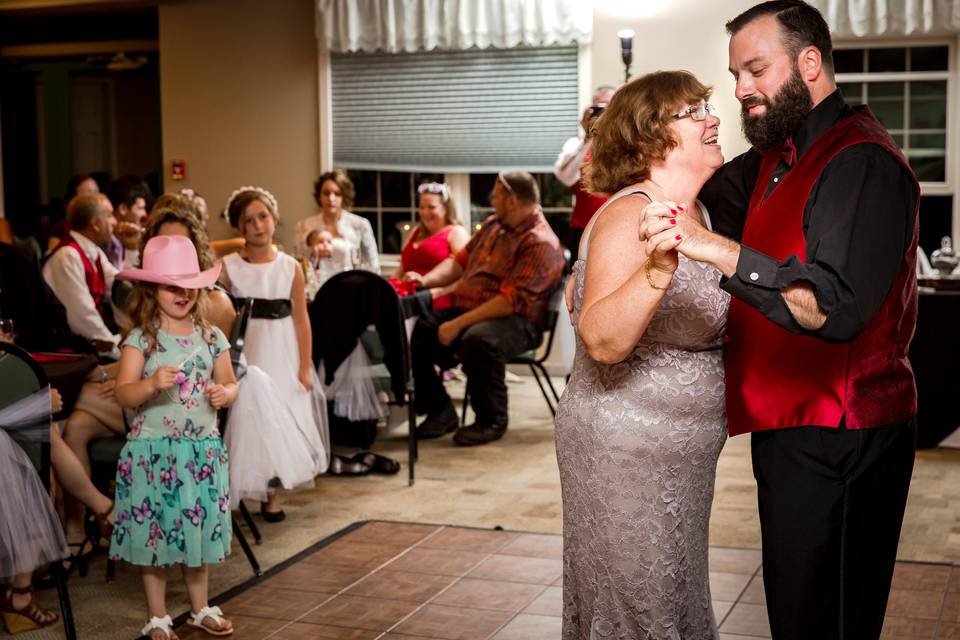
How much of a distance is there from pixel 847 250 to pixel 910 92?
6206 millimetres

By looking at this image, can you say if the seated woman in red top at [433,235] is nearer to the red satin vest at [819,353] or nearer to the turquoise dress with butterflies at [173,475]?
the turquoise dress with butterflies at [173,475]

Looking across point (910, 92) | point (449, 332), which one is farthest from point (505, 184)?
point (910, 92)

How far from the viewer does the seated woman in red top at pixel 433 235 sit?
7012 millimetres

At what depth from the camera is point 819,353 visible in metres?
2.04

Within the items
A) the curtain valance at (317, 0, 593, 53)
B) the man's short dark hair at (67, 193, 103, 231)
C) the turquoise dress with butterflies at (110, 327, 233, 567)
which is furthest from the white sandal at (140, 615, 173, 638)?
the curtain valance at (317, 0, 593, 53)

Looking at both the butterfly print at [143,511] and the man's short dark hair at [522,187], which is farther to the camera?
the man's short dark hair at [522,187]

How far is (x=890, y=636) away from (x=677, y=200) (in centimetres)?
171

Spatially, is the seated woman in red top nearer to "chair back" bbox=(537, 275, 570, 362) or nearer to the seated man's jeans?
the seated man's jeans

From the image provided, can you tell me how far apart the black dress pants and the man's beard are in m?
0.53

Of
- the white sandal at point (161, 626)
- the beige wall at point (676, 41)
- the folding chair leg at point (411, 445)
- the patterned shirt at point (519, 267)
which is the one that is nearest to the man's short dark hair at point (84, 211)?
the folding chair leg at point (411, 445)

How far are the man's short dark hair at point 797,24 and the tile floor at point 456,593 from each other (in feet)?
5.95

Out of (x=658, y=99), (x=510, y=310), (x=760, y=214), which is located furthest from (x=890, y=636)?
(x=510, y=310)

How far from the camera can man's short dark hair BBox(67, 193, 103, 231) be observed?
5.47 meters

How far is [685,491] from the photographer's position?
2.24 meters
